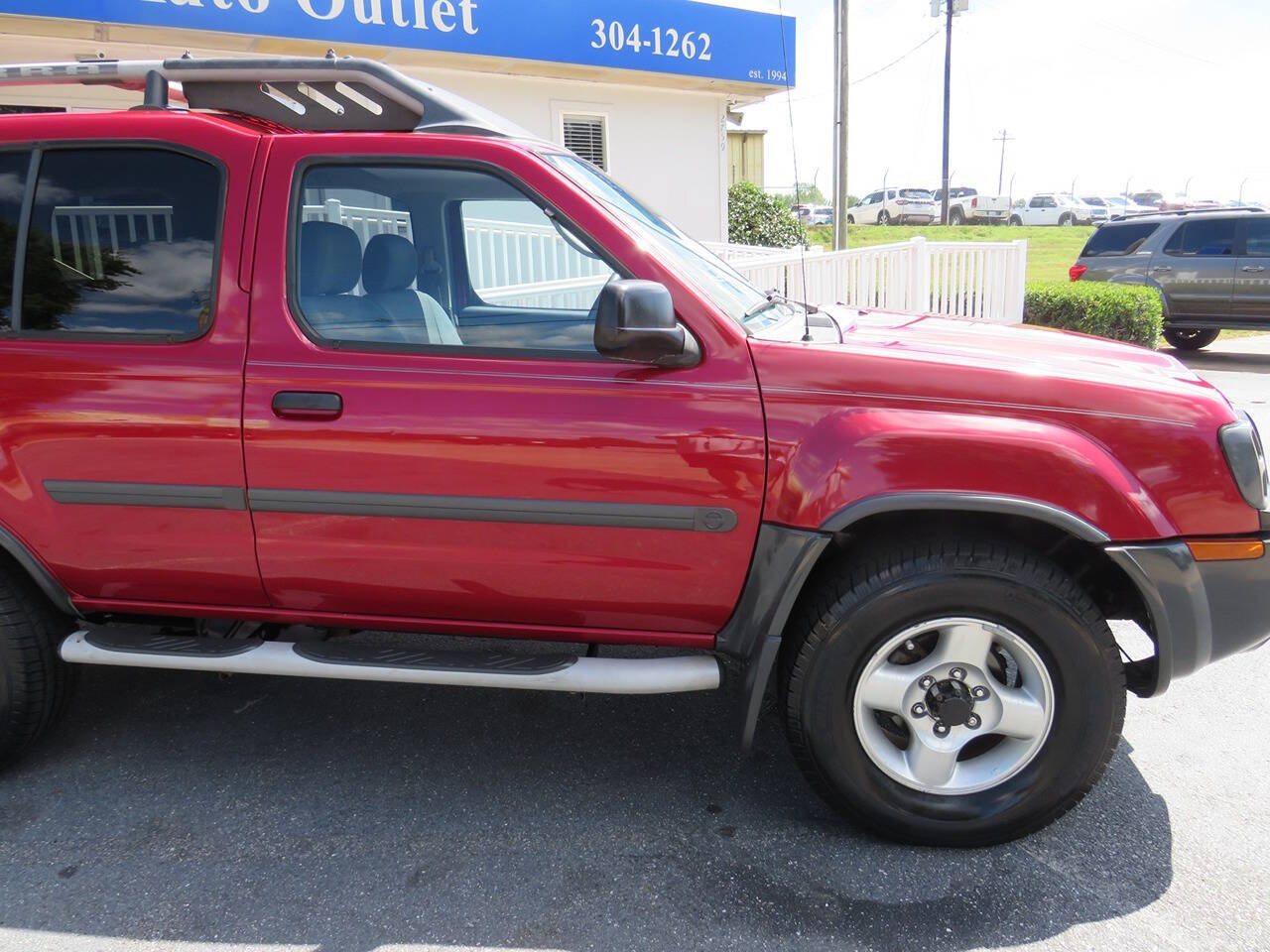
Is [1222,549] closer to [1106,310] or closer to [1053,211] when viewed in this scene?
[1106,310]

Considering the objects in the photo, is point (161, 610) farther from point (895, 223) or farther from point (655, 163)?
point (895, 223)

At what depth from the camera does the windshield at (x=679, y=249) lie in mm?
2805

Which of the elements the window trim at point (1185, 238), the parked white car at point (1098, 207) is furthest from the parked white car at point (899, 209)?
the window trim at point (1185, 238)

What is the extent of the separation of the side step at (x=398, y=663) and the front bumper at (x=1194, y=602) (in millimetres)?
1176

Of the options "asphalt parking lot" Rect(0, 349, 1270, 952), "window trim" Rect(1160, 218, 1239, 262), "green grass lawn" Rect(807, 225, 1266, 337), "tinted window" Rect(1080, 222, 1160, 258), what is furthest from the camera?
"green grass lawn" Rect(807, 225, 1266, 337)

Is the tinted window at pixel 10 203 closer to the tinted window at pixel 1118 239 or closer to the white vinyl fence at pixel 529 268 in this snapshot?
the white vinyl fence at pixel 529 268

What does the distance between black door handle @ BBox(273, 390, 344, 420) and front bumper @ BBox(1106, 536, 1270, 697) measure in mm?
2113

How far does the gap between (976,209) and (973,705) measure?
42697mm

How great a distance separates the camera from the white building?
8609mm

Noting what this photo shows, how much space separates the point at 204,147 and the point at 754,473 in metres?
1.85

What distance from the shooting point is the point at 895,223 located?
135ft

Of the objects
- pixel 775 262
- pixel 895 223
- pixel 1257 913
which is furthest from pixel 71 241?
pixel 895 223

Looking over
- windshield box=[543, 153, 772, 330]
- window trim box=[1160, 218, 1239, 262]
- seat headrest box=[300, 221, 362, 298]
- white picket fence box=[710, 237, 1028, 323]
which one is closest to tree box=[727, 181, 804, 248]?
window trim box=[1160, 218, 1239, 262]

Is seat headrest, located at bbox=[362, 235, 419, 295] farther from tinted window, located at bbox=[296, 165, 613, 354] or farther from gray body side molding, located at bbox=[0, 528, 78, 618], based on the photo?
gray body side molding, located at bbox=[0, 528, 78, 618]
